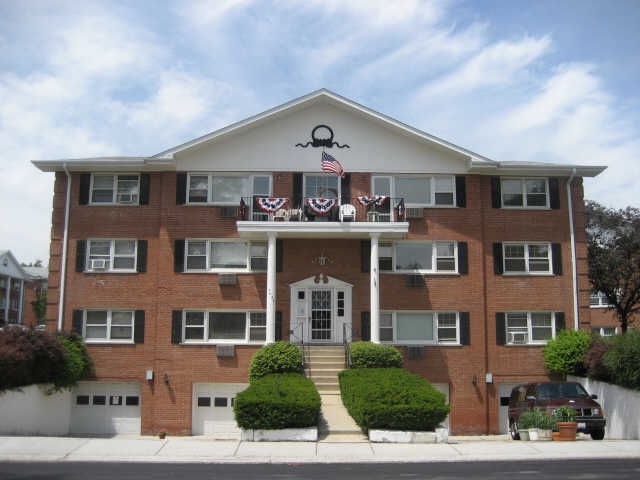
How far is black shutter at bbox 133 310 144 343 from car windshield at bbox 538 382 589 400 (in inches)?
547

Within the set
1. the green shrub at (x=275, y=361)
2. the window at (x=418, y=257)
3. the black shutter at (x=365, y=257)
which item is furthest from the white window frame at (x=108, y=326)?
the window at (x=418, y=257)

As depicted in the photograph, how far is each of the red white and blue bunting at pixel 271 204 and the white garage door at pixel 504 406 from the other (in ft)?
34.2

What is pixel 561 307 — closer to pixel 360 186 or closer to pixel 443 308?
pixel 443 308

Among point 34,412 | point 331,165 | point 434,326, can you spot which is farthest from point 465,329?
point 34,412

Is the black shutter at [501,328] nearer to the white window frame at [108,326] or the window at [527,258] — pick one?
the window at [527,258]

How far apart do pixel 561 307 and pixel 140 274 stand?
51.8 feet

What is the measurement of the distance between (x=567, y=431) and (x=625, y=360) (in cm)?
477

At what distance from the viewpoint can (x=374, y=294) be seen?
2323 centimetres

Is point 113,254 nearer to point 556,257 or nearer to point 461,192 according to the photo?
point 461,192

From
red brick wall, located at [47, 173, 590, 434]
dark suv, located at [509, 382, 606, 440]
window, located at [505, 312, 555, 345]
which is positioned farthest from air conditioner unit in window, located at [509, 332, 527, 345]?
dark suv, located at [509, 382, 606, 440]

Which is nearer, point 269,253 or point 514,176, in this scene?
point 269,253

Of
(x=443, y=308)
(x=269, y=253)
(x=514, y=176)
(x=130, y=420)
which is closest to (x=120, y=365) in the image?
(x=130, y=420)

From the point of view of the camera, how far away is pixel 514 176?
25562mm

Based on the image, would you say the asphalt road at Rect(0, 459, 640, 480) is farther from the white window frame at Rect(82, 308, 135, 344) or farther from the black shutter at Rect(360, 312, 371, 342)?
the white window frame at Rect(82, 308, 135, 344)
